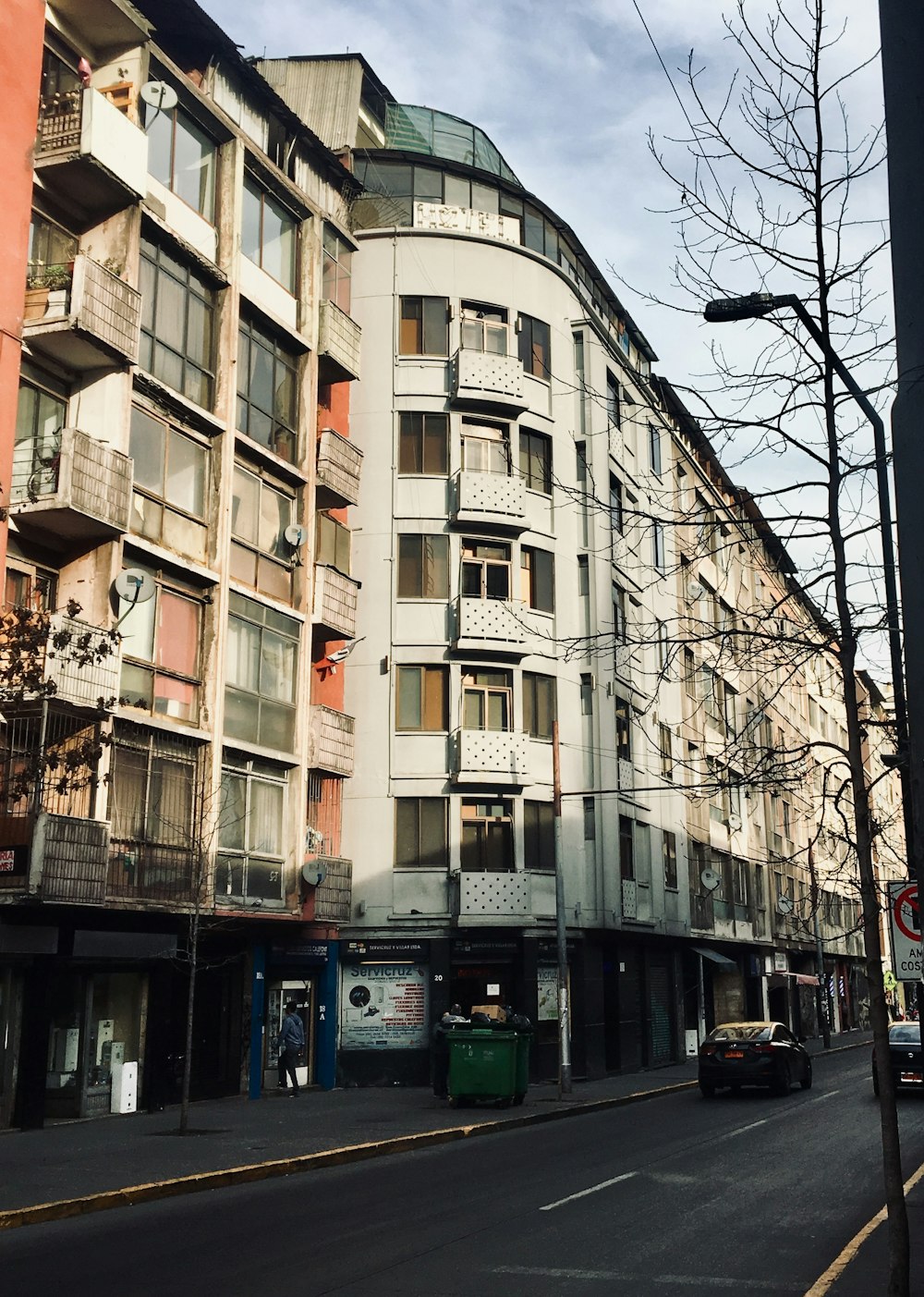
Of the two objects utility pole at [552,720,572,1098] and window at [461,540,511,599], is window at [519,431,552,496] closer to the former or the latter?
window at [461,540,511,599]

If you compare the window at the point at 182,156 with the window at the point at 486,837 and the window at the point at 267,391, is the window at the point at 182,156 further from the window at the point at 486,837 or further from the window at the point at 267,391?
the window at the point at 486,837

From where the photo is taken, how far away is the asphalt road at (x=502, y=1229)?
9.05 meters

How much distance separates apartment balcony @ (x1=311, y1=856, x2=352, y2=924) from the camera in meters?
28.0

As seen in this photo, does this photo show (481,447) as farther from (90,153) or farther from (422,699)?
(90,153)

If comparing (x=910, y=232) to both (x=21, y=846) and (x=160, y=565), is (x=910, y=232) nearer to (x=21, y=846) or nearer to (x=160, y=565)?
(x=21, y=846)

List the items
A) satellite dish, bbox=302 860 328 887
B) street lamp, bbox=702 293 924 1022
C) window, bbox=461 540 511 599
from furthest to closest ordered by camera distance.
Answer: window, bbox=461 540 511 599
satellite dish, bbox=302 860 328 887
street lamp, bbox=702 293 924 1022

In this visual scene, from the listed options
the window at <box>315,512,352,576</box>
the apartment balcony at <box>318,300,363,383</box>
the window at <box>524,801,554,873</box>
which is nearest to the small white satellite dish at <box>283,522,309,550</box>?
the window at <box>315,512,352,576</box>

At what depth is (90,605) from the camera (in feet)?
71.5

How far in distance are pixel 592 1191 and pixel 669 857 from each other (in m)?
30.1

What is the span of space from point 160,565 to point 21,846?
6237mm

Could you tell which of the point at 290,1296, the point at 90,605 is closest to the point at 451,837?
the point at 90,605

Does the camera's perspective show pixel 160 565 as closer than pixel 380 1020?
Yes

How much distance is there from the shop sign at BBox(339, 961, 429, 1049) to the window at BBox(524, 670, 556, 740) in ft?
22.4

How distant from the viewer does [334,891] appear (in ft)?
94.2
